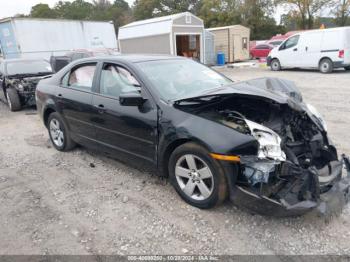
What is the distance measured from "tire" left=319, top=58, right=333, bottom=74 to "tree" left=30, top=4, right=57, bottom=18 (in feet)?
185

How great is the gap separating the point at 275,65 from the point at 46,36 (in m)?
11.9

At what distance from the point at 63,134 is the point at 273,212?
3539 millimetres

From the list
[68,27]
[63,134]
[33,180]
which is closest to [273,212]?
[33,180]

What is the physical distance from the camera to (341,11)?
34281mm

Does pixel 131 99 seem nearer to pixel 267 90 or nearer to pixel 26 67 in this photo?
pixel 267 90

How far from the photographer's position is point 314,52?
539 inches

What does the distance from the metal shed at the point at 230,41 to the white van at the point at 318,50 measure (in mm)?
7701

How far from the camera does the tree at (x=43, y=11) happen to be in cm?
5702

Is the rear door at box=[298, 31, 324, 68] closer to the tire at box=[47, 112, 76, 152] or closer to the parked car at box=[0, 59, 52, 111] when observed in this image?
the parked car at box=[0, 59, 52, 111]

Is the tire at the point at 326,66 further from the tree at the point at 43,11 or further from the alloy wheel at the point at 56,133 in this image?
the tree at the point at 43,11

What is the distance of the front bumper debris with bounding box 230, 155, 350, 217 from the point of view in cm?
250

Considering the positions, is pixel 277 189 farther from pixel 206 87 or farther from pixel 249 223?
pixel 206 87

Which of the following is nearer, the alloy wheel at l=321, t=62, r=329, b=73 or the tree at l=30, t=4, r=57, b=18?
the alloy wheel at l=321, t=62, r=329, b=73

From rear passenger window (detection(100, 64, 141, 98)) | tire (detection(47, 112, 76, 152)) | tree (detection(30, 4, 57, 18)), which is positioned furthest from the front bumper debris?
tree (detection(30, 4, 57, 18))
